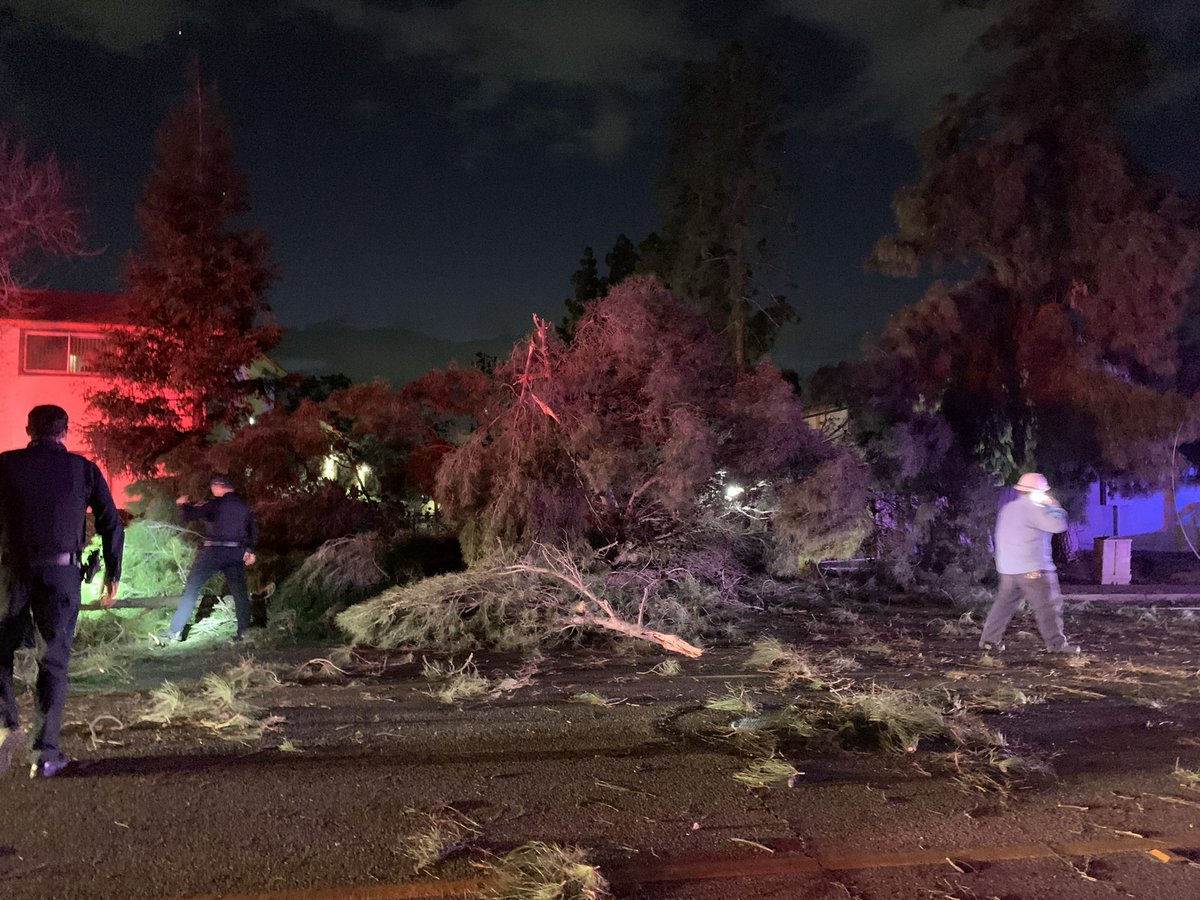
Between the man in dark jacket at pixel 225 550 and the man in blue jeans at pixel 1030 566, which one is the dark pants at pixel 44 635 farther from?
the man in blue jeans at pixel 1030 566

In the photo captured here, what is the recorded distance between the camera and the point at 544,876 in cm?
341

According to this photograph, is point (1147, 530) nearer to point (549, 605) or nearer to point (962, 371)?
point (962, 371)

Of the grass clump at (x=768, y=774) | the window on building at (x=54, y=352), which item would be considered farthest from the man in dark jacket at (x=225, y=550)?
the window on building at (x=54, y=352)

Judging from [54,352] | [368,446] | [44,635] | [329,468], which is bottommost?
[44,635]

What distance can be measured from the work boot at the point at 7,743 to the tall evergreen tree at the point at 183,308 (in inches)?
386

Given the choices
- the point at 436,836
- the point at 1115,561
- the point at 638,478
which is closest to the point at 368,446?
the point at 638,478

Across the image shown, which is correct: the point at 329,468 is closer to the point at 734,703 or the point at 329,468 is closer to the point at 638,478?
the point at 638,478

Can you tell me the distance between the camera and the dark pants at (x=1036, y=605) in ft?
25.6

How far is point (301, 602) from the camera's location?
30.3ft

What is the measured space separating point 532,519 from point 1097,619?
6558 mm

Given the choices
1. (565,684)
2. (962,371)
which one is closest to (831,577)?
(962,371)

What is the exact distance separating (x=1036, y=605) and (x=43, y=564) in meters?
7.27

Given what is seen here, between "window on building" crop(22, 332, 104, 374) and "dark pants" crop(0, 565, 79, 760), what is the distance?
16266 mm

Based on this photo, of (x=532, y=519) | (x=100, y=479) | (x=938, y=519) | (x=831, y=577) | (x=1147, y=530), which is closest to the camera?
(x=100, y=479)
